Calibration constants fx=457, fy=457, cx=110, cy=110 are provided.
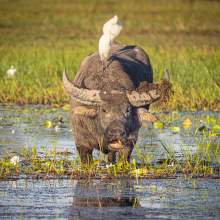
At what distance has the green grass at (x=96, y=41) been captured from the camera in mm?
8994

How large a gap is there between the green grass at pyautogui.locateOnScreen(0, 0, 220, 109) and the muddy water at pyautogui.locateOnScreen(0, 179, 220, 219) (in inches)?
64.5

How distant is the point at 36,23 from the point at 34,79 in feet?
49.3

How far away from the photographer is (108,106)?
4.50 metres

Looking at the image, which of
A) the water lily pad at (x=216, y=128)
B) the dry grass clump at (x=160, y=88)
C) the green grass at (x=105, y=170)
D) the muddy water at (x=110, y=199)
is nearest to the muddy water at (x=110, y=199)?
the muddy water at (x=110, y=199)

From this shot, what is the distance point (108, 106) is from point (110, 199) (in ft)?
3.78

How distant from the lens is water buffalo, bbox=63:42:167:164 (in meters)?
4.43

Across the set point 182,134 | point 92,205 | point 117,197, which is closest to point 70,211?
point 92,205

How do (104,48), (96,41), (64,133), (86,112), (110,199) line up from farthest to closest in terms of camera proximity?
(96,41)
(64,133)
(104,48)
(86,112)
(110,199)

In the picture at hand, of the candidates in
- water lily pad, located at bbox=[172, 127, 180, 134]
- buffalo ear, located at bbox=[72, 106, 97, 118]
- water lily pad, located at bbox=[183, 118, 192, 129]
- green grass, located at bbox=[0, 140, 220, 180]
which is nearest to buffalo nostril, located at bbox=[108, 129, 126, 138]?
green grass, located at bbox=[0, 140, 220, 180]

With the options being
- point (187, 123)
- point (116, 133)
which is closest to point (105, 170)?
point (116, 133)

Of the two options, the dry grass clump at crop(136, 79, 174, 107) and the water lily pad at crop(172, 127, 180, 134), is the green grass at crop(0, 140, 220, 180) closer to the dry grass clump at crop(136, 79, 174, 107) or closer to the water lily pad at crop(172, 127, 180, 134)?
the dry grass clump at crop(136, 79, 174, 107)

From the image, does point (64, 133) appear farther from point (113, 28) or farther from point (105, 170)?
point (105, 170)

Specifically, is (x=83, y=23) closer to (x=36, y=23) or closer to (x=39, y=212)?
(x=36, y=23)

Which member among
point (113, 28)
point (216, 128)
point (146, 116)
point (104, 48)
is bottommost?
point (216, 128)
